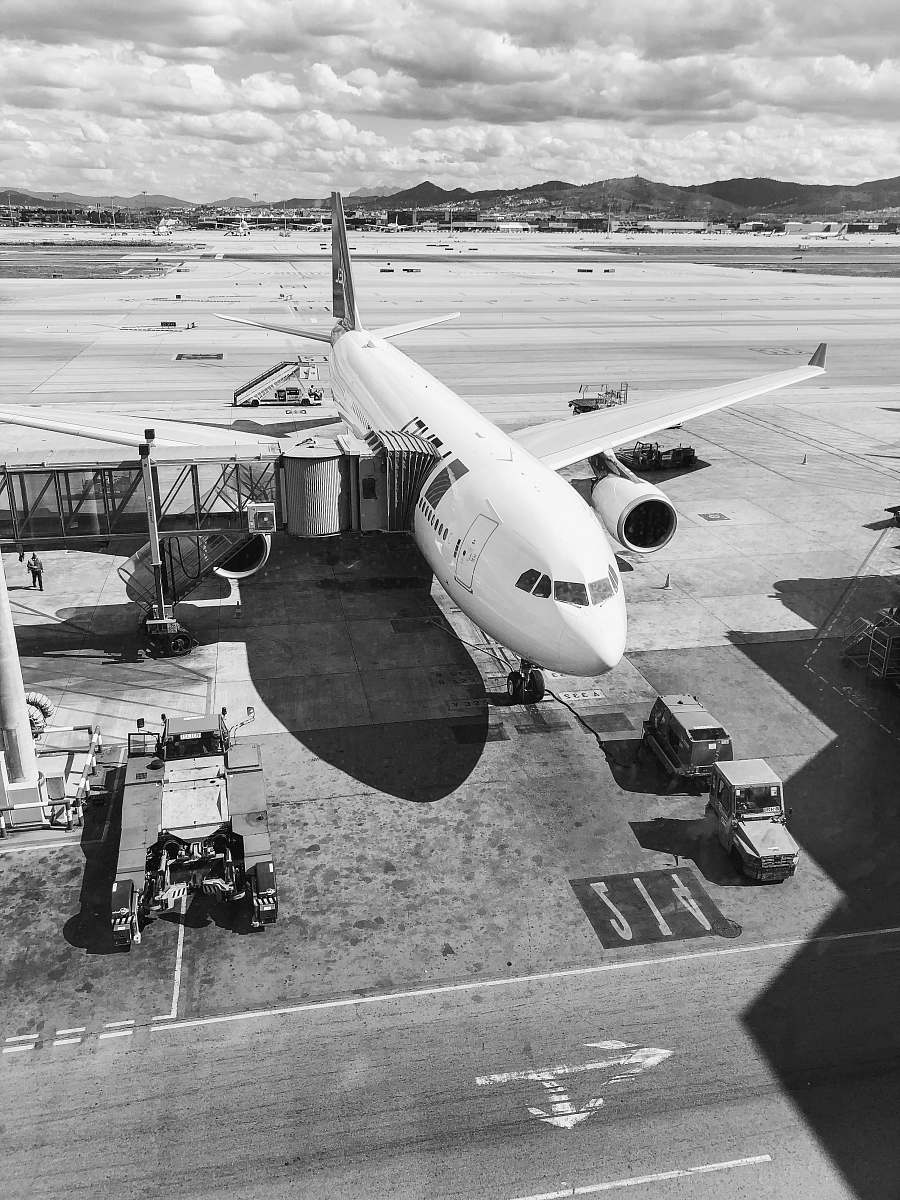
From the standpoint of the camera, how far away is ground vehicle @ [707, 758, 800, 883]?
16469mm

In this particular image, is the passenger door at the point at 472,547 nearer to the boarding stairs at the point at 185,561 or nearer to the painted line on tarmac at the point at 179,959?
the boarding stairs at the point at 185,561

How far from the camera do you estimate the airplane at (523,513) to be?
721 inches

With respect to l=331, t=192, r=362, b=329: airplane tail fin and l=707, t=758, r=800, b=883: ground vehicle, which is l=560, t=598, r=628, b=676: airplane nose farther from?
l=331, t=192, r=362, b=329: airplane tail fin

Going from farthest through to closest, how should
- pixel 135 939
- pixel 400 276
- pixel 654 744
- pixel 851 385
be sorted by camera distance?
1. pixel 400 276
2. pixel 851 385
3. pixel 654 744
4. pixel 135 939

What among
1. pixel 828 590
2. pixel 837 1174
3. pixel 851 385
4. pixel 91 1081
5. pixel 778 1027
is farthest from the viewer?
pixel 851 385

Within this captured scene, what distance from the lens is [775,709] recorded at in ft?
73.8

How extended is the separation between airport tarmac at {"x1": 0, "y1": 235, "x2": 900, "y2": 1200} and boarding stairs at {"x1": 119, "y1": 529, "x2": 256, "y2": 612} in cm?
133

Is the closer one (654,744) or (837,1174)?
(837,1174)

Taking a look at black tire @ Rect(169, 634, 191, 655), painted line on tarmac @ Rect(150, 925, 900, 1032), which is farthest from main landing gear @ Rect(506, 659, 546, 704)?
black tire @ Rect(169, 634, 191, 655)

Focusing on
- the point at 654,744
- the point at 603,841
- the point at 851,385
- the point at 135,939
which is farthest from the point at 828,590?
the point at 851,385

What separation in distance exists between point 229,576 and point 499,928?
1472cm

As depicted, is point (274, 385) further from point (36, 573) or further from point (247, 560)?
point (247, 560)

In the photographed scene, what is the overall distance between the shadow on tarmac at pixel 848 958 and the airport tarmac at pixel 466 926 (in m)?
0.06

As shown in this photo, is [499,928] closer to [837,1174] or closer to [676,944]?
[676,944]
